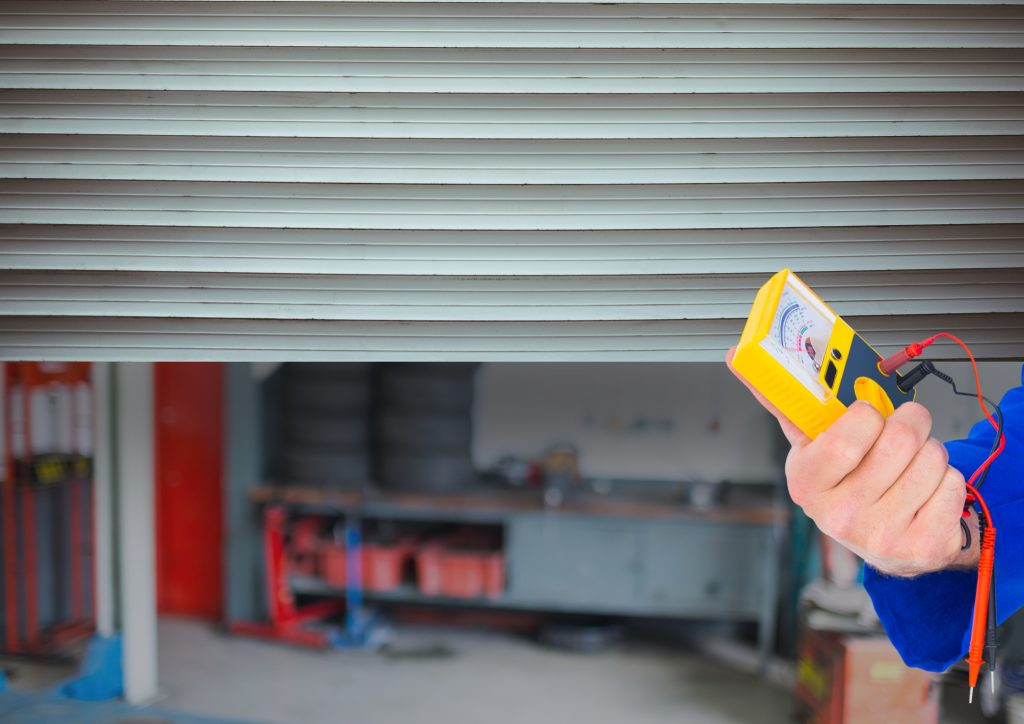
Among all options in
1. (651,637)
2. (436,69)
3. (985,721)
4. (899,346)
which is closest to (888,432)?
(899,346)

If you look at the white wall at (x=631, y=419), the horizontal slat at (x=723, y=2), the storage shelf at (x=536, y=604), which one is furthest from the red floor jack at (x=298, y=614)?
the horizontal slat at (x=723, y=2)

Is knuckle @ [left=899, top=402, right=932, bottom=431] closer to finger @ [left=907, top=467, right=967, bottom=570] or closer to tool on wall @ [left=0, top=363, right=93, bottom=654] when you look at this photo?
finger @ [left=907, top=467, right=967, bottom=570]

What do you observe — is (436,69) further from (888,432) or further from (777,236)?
(888,432)

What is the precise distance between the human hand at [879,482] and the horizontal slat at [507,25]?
1.80 feet

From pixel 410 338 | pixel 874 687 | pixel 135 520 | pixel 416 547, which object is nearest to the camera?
pixel 410 338

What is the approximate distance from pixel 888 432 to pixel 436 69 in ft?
2.44

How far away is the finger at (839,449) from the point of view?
0.80 meters

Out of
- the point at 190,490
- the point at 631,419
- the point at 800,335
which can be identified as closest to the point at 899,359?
the point at 800,335

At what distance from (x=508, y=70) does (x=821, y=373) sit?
2.00 feet

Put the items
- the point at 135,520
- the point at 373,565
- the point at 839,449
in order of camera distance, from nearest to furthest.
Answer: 1. the point at 839,449
2. the point at 135,520
3. the point at 373,565

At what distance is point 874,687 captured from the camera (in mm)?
3797

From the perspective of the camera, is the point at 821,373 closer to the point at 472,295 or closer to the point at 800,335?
the point at 800,335

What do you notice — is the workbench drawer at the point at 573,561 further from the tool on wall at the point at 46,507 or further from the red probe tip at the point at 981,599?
the red probe tip at the point at 981,599

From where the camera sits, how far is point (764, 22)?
3.86 feet
